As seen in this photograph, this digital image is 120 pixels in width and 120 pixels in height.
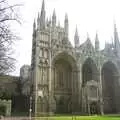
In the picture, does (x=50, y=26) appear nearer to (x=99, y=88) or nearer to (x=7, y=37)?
(x=99, y=88)

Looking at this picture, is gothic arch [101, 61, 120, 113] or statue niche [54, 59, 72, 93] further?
gothic arch [101, 61, 120, 113]

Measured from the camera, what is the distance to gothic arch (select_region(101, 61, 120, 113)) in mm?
65438

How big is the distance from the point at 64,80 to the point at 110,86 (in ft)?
53.0

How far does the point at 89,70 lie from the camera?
65.5m

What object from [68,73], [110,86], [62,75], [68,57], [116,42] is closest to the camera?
[68,57]

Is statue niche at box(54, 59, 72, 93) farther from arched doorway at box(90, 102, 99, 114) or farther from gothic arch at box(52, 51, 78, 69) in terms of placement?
arched doorway at box(90, 102, 99, 114)

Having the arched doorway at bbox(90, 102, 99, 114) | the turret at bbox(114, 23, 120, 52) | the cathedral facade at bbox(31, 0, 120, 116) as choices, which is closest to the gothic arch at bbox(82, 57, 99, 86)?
the cathedral facade at bbox(31, 0, 120, 116)

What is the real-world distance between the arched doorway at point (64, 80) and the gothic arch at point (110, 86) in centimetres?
1164

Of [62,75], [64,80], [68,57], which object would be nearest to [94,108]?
[64,80]

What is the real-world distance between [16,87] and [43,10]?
2695 centimetres

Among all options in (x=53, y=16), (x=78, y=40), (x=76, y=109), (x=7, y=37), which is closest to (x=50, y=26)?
(x=53, y=16)

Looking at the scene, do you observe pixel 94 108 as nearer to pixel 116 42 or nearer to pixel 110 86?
pixel 110 86

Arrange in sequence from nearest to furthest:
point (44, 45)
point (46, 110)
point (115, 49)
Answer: point (46, 110) → point (44, 45) → point (115, 49)

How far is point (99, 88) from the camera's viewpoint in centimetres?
6047
